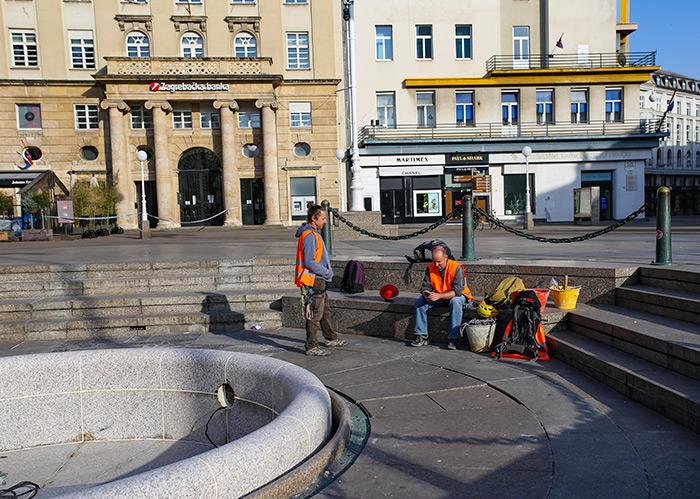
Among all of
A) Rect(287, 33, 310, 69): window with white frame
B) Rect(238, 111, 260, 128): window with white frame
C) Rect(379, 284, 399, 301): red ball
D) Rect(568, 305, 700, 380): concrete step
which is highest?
Rect(287, 33, 310, 69): window with white frame

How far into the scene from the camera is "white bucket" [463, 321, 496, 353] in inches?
274

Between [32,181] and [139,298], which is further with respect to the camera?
[32,181]

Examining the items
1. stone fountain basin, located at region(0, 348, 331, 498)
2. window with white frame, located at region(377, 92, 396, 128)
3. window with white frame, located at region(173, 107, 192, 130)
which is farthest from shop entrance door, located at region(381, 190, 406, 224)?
stone fountain basin, located at region(0, 348, 331, 498)

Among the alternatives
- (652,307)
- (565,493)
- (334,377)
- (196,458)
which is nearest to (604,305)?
(652,307)

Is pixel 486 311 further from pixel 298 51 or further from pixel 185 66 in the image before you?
pixel 298 51

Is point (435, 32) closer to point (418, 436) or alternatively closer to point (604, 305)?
point (604, 305)

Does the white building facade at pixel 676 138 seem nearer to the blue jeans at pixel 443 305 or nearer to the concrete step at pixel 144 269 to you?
the concrete step at pixel 144 269

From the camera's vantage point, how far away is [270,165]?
3456 centimetres

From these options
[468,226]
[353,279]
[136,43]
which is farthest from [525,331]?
[136,43]

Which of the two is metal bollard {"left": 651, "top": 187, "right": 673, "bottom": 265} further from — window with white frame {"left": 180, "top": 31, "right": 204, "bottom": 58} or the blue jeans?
window with white frame {"left": 180, "top": 31, "right": 204, "bottom": 58}

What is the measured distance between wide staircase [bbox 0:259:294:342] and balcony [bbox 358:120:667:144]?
25.5m

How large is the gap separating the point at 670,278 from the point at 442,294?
282 cm

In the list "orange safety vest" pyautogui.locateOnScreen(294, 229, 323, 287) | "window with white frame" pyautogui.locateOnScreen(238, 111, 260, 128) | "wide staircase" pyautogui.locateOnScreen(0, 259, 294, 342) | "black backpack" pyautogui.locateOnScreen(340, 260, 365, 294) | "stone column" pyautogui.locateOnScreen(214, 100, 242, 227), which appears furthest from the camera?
"window with white frame" pyautogui.locateOnScreen(238, 111, 260, 128)

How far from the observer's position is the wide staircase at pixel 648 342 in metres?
4.72
